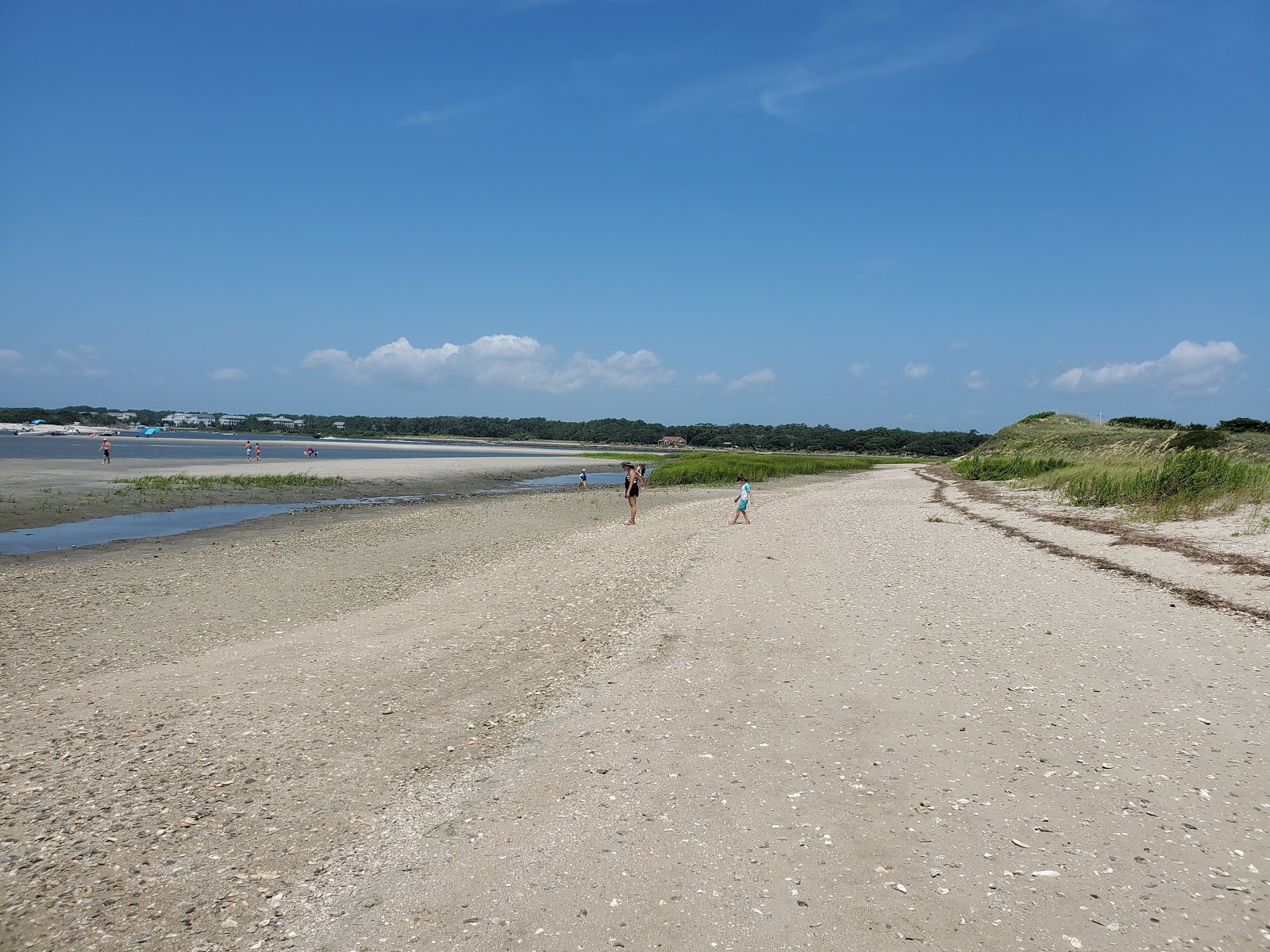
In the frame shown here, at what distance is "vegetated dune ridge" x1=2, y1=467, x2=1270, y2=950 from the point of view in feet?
13.7

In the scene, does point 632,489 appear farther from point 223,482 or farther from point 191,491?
point 223,482

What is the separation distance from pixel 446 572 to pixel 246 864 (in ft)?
35.3

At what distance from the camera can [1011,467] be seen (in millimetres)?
44875

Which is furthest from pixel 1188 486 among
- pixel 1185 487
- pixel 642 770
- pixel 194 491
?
pixel 194 491

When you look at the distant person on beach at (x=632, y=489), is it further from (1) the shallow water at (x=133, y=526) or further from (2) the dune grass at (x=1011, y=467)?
(2) the dune grass at (x=1011, y=467)

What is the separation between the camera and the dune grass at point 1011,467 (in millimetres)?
39531

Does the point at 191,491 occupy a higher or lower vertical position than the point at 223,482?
lower

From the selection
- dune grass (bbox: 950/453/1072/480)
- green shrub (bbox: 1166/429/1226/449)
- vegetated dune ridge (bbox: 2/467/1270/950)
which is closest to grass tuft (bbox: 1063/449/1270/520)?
vegetated dune ridge (bbox: 2/467/1270/950)

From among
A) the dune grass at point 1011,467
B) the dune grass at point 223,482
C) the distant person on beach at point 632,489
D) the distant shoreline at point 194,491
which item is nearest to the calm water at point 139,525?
the distant shoreline at point 194,491

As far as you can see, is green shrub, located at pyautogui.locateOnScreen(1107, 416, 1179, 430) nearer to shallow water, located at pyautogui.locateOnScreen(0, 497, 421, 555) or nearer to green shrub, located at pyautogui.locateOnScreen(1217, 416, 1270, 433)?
green shrub, located at pyautogui.locateOnScreen(1217, 416, 1270, 433)

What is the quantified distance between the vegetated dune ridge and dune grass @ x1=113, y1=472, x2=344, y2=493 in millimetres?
27254

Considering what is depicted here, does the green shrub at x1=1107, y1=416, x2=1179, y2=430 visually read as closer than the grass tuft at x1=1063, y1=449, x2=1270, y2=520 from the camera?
No

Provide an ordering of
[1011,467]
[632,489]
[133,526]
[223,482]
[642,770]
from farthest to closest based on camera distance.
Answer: [1011,467] < [223,482] < [632,489] < [133,526] < [642,770]

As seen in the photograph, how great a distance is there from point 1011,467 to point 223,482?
149 ft
